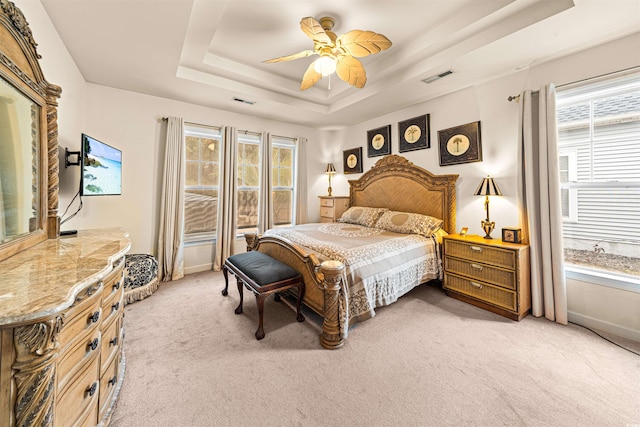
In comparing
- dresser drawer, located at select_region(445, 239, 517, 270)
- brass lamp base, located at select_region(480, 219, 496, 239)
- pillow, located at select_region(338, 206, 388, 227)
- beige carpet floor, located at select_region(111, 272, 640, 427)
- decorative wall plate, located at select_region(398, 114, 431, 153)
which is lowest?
beige carpet floor, located at select_region(111, 272, 640, 427)

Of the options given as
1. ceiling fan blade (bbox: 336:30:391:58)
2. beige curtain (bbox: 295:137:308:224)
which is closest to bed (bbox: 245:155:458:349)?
beige curtain (bbox: 295:137:308:224)

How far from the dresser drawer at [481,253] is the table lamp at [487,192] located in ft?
1.01

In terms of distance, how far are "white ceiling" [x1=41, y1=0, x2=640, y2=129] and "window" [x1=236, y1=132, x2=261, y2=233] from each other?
87cm

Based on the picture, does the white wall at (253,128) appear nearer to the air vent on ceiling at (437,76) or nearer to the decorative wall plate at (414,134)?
the decorative wall plate at (414,134)

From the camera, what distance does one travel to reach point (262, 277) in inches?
84.7

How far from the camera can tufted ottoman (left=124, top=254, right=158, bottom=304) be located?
9.00 ft

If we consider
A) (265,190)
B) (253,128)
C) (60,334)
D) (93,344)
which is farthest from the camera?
(265,190)

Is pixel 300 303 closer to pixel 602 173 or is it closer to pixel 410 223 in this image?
pixel 410 223

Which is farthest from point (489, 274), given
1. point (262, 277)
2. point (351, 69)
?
point (351, 69)

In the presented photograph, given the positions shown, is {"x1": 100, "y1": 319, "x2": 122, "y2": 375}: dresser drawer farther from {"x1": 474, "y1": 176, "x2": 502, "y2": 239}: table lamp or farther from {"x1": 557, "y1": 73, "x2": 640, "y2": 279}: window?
{"x1": 557, "y1": 73, "x2": 640, "y2": 279}: window

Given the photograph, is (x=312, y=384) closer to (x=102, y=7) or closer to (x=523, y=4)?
(x=102, y=7)

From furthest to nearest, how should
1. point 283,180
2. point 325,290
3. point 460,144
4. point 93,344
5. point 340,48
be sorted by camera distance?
1. point 283,180
2. point 460,144
3. point 340,48
4. point 325,290
5. point 93,344

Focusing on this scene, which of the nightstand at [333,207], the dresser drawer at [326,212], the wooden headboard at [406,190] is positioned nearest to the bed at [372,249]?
the wooden headboard at [406,190]

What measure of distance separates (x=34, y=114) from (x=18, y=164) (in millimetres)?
397
